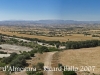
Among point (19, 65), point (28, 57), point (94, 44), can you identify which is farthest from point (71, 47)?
point (19, 65)

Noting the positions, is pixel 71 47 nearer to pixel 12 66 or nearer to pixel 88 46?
pixel 88 46

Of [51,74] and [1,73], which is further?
[1,73]

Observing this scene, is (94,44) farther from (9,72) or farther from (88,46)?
(9,72)

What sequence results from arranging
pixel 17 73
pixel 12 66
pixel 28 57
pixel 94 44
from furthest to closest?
pixel 94 44 → pixel 28 57 → pixel 12 66 → pixel 17 73

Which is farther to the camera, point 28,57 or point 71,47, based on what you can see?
point 71,47

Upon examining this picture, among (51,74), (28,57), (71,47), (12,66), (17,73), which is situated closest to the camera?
(51,74)

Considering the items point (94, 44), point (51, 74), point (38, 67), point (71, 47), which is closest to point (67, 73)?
point (51, 74)

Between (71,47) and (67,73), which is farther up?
(67,73)

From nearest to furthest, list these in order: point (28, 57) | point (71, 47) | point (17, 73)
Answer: point (17, 73), point (28, 57), point (71, 47)

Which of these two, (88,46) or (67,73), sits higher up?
(67,73)
